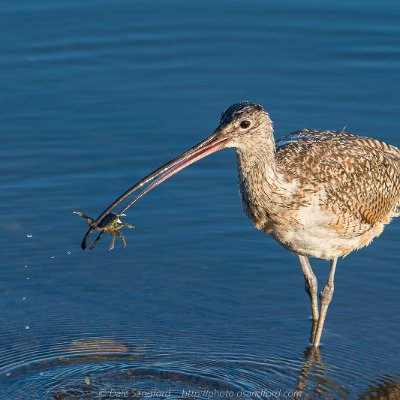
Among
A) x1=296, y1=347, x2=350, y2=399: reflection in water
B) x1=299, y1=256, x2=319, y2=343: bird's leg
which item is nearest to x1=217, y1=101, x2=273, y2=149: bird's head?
x1=299, y1=256, x2=319, y2=343: bird's leg

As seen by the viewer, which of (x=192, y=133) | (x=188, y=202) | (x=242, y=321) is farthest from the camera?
(x=192, y=133)

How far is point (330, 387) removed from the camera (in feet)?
28.5

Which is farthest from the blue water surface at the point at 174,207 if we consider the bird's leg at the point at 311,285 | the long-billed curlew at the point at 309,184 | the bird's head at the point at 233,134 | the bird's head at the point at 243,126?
the bird's head at the point at 243,126

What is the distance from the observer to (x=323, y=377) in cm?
880

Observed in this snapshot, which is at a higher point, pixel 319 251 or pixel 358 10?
pixel 358 10

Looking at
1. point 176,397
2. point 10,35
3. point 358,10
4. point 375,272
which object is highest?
point 358,10

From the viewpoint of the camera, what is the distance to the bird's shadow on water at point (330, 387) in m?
8.55

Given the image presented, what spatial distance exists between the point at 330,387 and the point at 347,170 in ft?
5.34

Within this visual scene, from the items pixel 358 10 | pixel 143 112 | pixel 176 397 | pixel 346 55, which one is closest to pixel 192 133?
pixel 143 112

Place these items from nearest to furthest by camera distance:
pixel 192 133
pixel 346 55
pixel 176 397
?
pixel 176 397 < pixel 192 133 < pixel 346 55

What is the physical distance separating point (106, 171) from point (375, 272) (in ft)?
9.67

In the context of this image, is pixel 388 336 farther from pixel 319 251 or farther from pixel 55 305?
pixel 55 305

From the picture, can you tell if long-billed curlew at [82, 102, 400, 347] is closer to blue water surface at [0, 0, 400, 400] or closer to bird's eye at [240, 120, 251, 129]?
bird's eye at [240, 120, 251, 129]

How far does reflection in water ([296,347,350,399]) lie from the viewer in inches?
337
